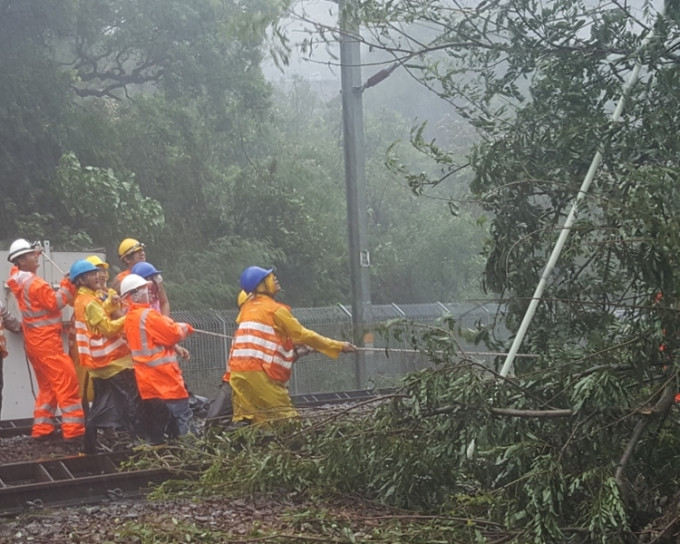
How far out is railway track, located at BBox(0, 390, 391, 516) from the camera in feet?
24.1

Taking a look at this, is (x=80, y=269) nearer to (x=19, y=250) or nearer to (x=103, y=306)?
(x=103, y=306)

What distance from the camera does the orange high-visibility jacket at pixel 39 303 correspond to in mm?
9898

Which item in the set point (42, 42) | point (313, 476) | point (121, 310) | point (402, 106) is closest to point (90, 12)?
point (42, 42)

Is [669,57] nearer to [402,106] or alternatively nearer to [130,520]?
[130,520]

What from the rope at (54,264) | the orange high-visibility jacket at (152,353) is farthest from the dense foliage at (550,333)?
the rope at (54,264)

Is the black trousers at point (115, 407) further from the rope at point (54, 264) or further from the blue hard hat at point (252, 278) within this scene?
the rope at point (54, 264)

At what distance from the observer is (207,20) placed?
20.7 meters

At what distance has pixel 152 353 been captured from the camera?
9.02 metres

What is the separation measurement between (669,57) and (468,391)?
8.90ft

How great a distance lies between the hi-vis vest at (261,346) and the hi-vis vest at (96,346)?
126cm

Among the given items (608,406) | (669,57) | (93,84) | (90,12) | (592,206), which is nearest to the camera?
(608,406)

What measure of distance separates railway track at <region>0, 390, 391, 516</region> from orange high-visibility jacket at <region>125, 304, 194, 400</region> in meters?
0.54

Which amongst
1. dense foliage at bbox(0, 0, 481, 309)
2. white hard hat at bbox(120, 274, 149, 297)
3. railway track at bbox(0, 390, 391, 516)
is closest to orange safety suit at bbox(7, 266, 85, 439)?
white hard hat at bbox(120, 274, 149, 297)

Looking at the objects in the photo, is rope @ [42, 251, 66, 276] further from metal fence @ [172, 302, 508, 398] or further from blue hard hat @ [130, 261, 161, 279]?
metal fence @ [172, 302, 508, 398]
